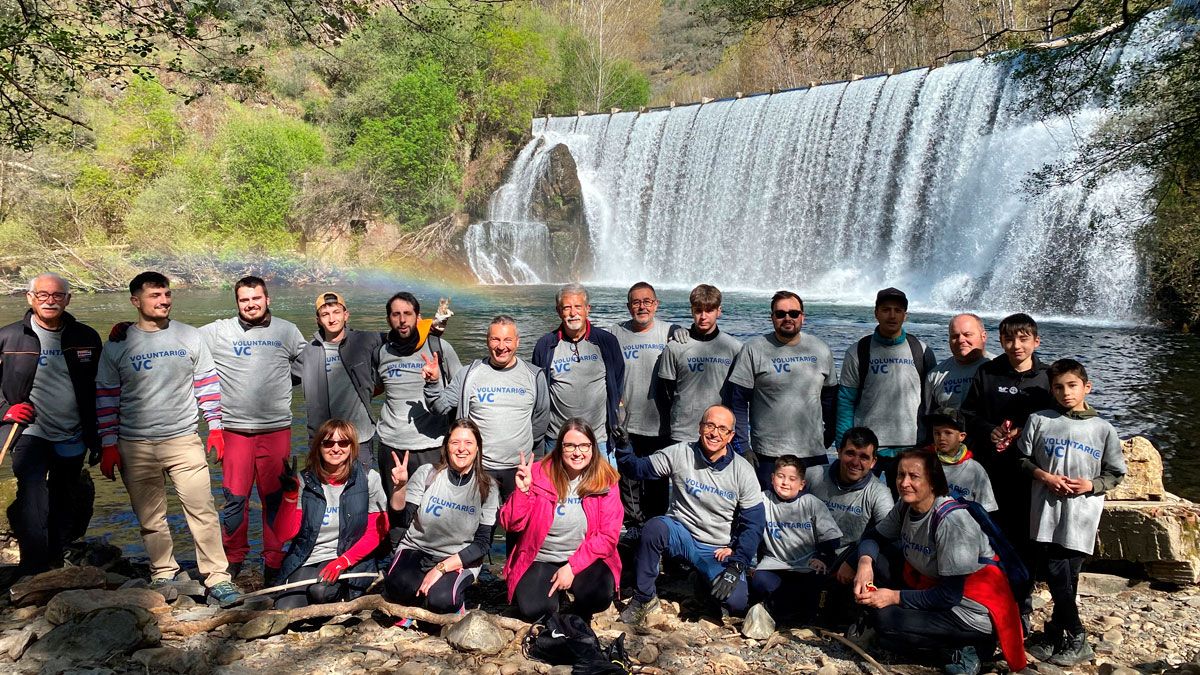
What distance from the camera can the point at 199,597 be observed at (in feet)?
15.7

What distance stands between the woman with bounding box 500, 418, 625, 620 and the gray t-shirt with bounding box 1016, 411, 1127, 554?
222 centimetres

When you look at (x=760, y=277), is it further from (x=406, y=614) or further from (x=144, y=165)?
(x=144, y=165)

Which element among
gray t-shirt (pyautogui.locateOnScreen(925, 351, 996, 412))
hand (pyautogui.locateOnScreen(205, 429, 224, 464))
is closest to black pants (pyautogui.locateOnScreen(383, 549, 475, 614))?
hand (pyautogui.locateOnScreen(205, 429, 224, 464))

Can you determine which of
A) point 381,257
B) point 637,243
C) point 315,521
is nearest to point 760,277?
point 637,243

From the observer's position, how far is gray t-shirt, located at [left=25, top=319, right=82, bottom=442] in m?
4.66

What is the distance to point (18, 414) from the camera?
455cm

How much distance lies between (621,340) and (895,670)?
2616 mm


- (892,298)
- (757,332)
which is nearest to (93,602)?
(892,298)

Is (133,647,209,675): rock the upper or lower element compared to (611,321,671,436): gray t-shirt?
lower

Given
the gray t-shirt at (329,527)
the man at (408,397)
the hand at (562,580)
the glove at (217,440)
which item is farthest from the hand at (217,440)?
the hand at (562,580)

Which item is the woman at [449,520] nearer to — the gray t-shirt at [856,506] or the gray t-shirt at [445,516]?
the gray t-shirt at [445,516]

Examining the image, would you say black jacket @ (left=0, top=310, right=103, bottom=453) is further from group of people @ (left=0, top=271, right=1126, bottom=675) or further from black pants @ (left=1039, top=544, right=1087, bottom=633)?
black pants @ (left=1039, top=544, right=1087, bottom=633)

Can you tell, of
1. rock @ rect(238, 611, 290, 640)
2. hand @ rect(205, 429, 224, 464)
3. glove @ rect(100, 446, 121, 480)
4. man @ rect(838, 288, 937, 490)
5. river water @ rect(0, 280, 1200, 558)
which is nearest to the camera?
rock @ rect(238, 611, 290, 640)

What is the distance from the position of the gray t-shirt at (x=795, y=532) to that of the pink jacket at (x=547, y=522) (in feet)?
2.87
